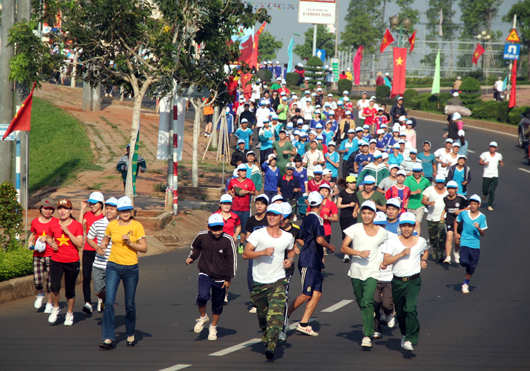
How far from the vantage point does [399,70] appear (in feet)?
110

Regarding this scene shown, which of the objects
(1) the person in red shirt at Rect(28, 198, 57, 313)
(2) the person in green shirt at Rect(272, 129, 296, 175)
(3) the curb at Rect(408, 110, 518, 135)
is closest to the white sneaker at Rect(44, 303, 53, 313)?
(1) the person in red shirt at Rect(28, 198, 57, 313)

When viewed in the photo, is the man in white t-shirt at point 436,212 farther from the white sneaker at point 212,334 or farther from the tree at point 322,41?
the tree at point 322,41

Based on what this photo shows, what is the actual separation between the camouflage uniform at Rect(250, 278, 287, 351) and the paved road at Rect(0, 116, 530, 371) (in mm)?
309

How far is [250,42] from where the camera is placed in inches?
987

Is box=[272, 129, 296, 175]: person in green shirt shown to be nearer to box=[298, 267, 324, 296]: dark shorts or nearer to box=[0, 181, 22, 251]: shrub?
box=[0, 181, 22, 251]: shrub

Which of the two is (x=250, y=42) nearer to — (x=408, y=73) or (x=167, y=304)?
(x=167, y=304)

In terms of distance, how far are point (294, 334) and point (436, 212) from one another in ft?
20.2

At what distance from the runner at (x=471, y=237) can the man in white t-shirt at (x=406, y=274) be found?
3.71m

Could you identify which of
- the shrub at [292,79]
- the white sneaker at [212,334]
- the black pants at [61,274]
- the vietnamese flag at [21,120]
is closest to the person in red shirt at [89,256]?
the black pants at [61,274]

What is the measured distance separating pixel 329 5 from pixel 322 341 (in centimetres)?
6237

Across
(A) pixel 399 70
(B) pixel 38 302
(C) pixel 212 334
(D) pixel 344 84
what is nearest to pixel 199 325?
(C) pixel 212 334

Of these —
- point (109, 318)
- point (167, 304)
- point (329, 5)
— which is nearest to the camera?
point (109, 318)

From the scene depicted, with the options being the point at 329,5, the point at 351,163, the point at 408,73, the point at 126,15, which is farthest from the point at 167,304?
the point at 329,5

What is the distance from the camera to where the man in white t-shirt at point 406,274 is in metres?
8.17
